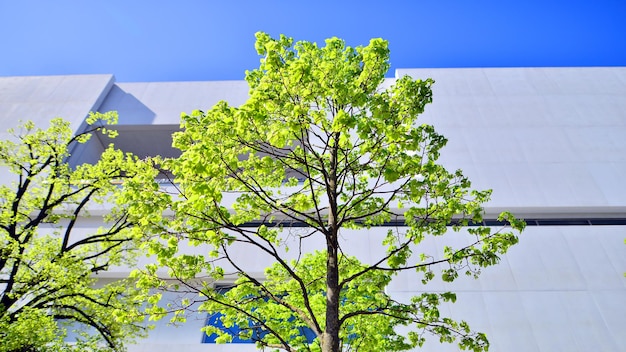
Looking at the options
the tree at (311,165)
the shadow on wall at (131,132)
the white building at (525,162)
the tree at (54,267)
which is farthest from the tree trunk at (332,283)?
the shadow on wall at (131,132)

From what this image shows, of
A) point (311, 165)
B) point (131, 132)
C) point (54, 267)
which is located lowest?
point (54, 267)

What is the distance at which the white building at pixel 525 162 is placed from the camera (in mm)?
11539

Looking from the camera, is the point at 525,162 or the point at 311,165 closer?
the point at 311,165

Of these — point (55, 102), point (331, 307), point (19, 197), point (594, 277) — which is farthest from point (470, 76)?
point (55, 102)

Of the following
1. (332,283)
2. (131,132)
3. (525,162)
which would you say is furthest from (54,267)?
(525,162)

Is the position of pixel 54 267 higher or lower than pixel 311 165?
lower

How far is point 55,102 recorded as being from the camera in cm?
1911

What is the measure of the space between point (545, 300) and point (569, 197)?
506cm

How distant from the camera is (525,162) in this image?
1548 centimetres

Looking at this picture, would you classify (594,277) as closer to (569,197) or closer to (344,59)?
(569,197)

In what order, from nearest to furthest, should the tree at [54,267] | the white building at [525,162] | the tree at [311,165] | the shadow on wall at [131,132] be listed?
the tree at [311,165] → the tree at [54,267] → the white building at [525,162] → the shadow on wall at [131,132]

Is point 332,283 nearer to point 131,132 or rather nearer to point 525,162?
point 525,162

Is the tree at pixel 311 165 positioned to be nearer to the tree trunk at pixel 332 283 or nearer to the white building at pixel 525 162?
the tree trunk at pixel 332 283

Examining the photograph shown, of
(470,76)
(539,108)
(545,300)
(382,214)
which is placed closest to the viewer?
(382,214)
